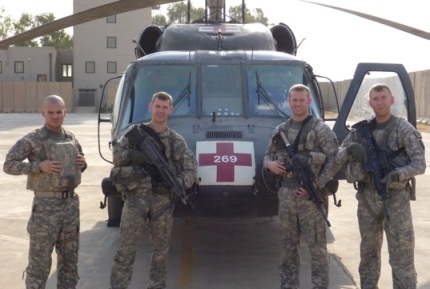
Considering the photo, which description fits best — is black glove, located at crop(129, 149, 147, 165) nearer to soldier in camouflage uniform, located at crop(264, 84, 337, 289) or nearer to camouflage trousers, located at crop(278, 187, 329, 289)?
soldier in camouflage uniform, located at crop(264, 84, 337, 289)

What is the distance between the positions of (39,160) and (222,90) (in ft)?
7.38

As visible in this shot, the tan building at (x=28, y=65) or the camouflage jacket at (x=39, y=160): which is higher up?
the tan building at (x=28, y=65)

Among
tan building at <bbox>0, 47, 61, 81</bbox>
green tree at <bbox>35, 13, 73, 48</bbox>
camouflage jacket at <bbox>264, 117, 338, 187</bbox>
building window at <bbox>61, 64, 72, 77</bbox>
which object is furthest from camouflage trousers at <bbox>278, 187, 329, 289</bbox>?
green tree at <bbox>35, 13, 73, 48</bbox>

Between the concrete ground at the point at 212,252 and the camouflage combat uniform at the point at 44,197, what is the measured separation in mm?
907

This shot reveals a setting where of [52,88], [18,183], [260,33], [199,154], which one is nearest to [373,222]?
[199,154]

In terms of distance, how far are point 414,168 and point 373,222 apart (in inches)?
20.6

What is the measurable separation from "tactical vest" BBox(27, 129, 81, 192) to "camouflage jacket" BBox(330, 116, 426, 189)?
1.91 metres

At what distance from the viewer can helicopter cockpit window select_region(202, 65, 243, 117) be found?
5.97m

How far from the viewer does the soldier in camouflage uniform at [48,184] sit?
14.4 feet

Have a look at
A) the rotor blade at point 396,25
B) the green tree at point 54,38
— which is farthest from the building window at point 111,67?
the rotor blade at point 396,25

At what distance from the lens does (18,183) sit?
11.1 metres

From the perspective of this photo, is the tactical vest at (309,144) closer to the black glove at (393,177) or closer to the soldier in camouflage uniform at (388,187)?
the soldier in camouflage uniform at (388,187)

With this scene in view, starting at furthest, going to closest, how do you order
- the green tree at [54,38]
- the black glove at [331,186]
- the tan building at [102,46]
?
the green tree at [54,38], the tan building at [102,46], the black glove at [331,186]

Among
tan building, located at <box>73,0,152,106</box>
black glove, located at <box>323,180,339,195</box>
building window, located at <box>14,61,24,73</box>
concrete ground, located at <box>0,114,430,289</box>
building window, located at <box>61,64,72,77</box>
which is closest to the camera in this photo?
black glove, located at <box>323,180,339,195</box>
